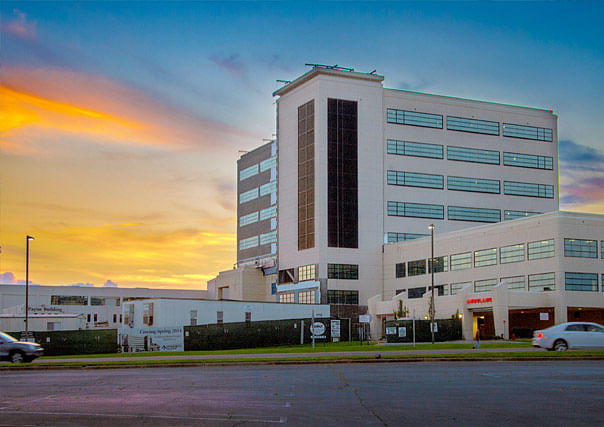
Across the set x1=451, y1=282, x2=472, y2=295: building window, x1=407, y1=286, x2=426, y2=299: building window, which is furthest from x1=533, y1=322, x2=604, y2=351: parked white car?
x1=407, y1=286, x2=426, y2=299: building window

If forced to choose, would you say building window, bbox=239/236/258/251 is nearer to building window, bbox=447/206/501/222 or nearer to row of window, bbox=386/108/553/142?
row of window, bbox=386/108/553/142

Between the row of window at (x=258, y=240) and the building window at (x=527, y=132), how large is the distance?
34.9m

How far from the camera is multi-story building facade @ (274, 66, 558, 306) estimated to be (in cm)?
9344

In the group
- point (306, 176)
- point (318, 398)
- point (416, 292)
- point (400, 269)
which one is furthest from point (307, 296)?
point (318, 398)

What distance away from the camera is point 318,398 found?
17938 millimetres

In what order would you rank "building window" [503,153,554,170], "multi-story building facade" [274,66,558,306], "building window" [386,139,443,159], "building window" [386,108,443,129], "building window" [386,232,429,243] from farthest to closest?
"building window" [503,153,554,170] < "building window" [386,108,443,129] < "building window" [386,139,443,159] < "building window" [386,232,429,243] < "multi-story building facade" [274,66,558,306]

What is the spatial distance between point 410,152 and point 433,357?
66.5 m

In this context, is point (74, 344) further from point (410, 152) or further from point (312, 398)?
point (410, 152)

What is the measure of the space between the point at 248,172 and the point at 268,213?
10.8 meters

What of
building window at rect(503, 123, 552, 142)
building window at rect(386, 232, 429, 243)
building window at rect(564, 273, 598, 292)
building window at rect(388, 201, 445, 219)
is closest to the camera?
building window at rect(564, 273, 598, 292)

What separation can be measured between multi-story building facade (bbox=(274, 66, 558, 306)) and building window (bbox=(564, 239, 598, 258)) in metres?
29.1

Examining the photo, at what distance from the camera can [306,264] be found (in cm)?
9438

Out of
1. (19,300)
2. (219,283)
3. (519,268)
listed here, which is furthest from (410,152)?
(19,300)

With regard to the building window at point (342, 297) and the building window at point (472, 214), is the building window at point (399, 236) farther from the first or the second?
the building window at point (342, 297)
